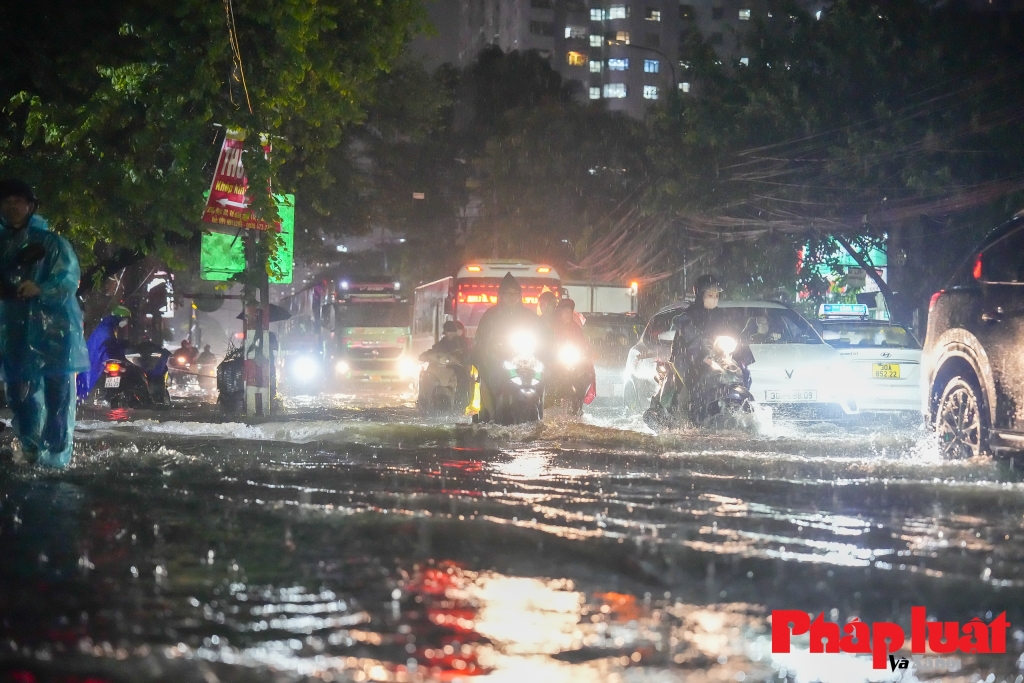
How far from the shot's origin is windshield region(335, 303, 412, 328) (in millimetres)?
37969

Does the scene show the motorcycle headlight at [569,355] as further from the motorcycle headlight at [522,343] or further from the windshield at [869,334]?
the windshield at [869,334]

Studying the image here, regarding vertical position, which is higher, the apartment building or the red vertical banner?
the apartment building

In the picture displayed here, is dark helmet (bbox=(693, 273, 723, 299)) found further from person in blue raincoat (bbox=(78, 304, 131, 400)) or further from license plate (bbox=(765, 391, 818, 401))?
person in blue raincoat (bbox=(78, 304, 131, 400))

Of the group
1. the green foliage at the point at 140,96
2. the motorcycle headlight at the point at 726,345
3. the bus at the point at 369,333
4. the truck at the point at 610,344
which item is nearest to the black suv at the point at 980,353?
the motorcycle headlight at the point at 726,345

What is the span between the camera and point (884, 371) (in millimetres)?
14344

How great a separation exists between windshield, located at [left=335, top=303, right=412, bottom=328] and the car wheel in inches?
1148

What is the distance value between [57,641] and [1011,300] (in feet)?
23.2

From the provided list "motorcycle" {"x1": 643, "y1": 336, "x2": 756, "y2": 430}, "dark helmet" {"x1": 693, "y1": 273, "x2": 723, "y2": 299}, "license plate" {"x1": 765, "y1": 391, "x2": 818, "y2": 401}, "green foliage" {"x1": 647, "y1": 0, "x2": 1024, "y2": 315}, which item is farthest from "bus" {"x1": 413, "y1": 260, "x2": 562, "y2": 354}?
"motorcycle" {"x1": 643, "y1": 336, "x2": 756, "y2": 430}

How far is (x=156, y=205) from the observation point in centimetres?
1582

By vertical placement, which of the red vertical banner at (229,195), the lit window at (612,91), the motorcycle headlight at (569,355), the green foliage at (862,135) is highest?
the lit window at (612,91)

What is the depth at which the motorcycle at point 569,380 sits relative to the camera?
577 inches

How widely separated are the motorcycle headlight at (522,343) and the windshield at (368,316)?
25.8m

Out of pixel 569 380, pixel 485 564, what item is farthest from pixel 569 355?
pixel 485 564

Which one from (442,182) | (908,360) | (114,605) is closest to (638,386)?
(908,360)
